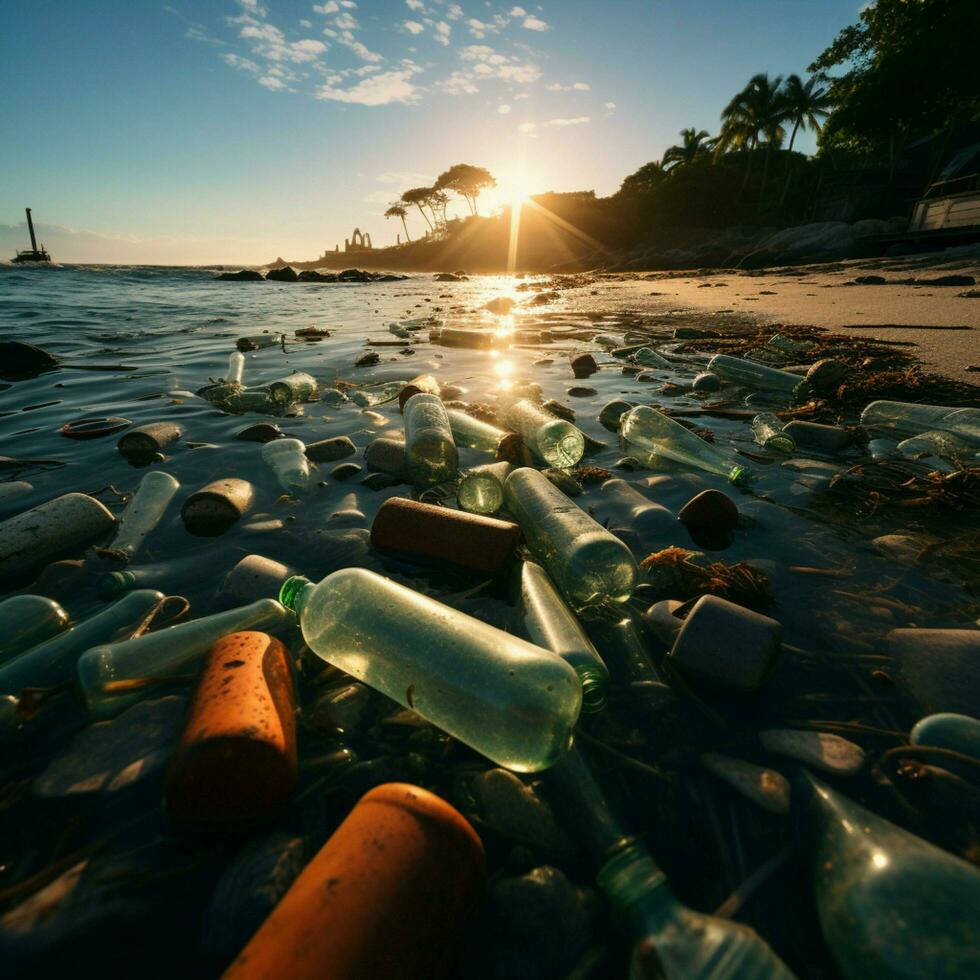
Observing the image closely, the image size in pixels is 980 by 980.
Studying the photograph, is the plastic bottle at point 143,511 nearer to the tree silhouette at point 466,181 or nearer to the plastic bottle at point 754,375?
the plastic bottle at point 754,375

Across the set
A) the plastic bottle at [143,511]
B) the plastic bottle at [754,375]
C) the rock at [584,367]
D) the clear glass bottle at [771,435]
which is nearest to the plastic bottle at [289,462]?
the plastic bottle at [143,511]

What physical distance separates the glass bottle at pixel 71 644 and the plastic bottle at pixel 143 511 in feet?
1.25

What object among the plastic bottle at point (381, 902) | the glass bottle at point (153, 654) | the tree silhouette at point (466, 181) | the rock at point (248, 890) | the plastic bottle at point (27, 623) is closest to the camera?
the plastic bottle at point (381, 902)

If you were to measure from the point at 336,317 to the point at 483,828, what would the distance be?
10.3m

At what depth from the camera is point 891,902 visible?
2.26 feet

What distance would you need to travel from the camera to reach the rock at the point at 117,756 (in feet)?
3.16

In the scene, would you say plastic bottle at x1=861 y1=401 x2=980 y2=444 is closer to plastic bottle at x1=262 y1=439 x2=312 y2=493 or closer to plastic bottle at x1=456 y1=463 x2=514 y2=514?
plastic bottle at x1=456 y1=463 x2=514 y2=514

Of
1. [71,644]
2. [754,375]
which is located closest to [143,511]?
[71,644]

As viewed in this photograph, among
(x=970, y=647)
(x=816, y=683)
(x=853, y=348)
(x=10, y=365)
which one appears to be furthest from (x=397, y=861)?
(x=10, y=365)

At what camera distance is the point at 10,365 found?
4953 mm

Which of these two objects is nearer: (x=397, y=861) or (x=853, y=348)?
(x=397, y=861)

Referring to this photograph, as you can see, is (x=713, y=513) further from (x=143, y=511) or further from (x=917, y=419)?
(x=143, y=511)

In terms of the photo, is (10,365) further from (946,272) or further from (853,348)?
(946,272)

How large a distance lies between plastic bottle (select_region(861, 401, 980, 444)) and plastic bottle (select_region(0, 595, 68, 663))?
358 centimetres
